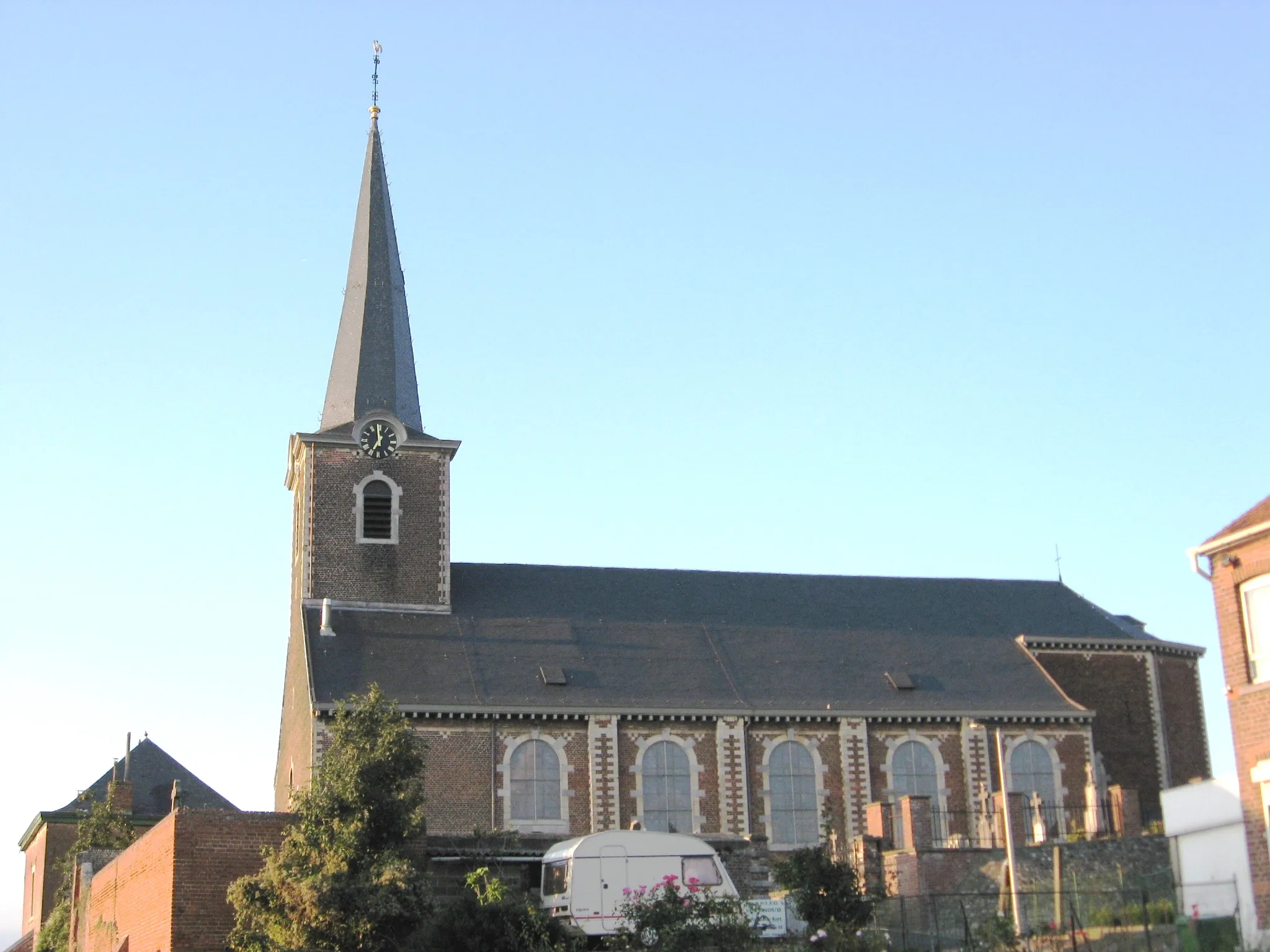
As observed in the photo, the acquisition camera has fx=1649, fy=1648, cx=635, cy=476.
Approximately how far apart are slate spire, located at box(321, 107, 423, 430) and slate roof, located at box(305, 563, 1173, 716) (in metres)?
5.09

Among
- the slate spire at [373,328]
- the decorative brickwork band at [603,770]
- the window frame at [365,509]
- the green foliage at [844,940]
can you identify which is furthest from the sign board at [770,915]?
the slate spire at [373,328]

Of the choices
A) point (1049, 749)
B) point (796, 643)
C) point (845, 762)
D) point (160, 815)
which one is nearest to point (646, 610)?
point (796, 643)

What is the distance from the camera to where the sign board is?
88.7 ft

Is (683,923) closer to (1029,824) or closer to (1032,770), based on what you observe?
(1029,824)

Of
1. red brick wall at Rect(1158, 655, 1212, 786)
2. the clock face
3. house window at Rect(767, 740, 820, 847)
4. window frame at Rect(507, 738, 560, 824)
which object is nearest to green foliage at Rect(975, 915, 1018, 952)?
house window at Rect(767, 740, 820, 847)

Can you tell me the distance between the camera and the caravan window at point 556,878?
28000 mm

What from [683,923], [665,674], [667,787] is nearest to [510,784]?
[667,787]

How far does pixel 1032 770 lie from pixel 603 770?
433 inches

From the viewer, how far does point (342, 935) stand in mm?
26469

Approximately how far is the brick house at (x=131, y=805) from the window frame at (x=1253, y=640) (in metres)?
37.4

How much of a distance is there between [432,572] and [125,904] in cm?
1290

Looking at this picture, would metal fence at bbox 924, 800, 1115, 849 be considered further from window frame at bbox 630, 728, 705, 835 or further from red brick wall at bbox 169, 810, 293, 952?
red brick wall at bbox 169, 810, 293, 952

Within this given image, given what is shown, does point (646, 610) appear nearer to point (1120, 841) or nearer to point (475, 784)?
point (475, 784)

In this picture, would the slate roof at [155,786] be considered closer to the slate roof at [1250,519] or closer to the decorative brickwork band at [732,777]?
the decorative brickwork band at [732,777]
